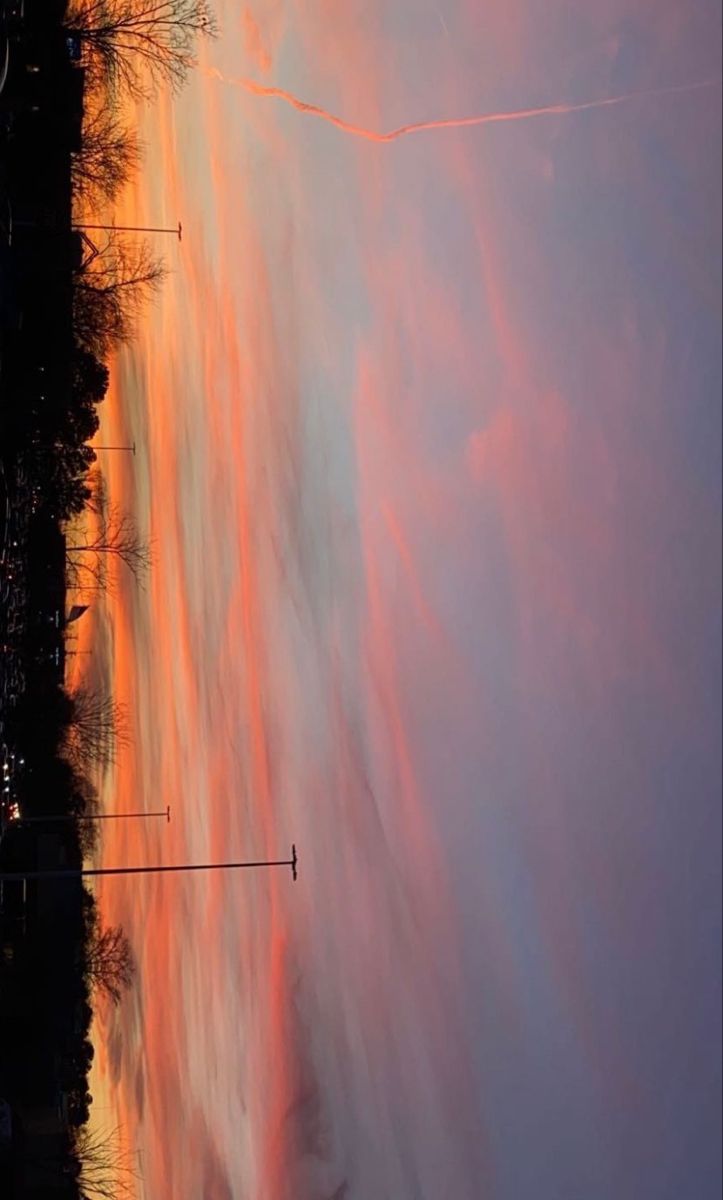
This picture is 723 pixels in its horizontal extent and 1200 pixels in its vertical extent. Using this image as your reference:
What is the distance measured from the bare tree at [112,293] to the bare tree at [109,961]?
22504mm

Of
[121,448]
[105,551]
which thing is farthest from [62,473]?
[121,448]

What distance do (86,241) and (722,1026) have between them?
1550 inches

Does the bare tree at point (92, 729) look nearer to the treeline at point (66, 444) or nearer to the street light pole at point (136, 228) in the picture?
the treeline at point (66, 444)

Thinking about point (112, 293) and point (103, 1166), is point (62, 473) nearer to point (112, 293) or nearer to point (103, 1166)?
point (112, 293)

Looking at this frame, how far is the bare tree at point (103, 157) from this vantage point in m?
42.4

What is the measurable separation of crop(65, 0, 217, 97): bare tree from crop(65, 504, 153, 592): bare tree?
14.4m

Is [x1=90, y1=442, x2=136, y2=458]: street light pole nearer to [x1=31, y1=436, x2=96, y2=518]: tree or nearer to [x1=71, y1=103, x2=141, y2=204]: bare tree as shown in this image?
[x1=31, y1=436, x2=96, y2=518]: tree

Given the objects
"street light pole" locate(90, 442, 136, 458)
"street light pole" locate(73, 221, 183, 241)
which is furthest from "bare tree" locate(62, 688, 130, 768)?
"street light pole" locate(73, 221, 183, 241)

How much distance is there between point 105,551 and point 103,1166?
2254cm

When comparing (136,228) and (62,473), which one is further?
(62,473)

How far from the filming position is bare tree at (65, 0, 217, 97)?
113 ft

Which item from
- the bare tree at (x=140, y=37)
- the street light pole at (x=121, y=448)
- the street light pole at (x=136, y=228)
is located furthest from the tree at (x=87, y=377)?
the bare tree at (x=140, y=37)

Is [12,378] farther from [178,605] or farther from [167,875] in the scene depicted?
[167,875]

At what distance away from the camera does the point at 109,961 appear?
5253 cm
